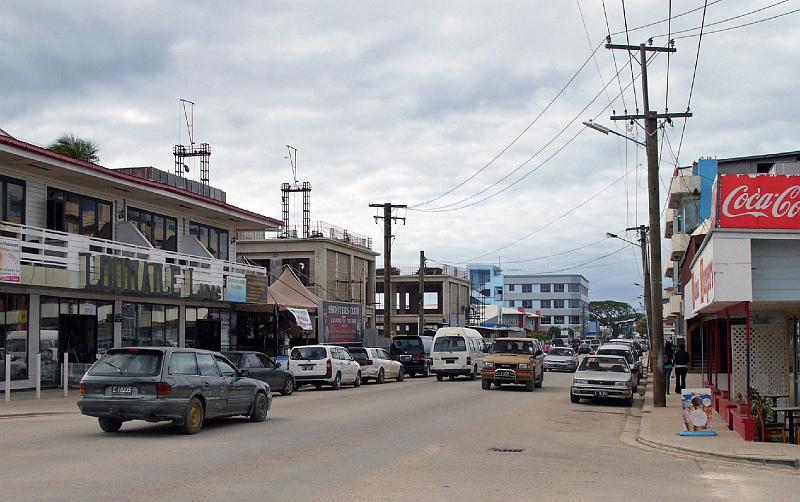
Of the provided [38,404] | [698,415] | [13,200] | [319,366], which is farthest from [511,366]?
[13,200]

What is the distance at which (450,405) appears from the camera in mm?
23719

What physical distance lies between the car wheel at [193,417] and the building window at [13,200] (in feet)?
43.6

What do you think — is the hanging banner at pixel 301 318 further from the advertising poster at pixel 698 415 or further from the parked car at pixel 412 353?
the advertising poster at pixel 698 415

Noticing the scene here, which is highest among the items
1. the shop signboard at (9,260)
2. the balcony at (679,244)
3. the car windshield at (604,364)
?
the balcony at (679,244)

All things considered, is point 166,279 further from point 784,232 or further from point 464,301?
point 464,301

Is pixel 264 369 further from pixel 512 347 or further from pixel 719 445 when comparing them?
pixel 719 445

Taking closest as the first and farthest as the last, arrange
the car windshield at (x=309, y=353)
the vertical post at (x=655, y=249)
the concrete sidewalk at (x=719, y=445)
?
the concrete sidewalk at (x=719, y=445)
the vertical post at (x=655, y=249)
the car windshield at (x=309, y=353)

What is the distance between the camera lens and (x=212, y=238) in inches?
1528

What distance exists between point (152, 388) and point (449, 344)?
2272 centimetres

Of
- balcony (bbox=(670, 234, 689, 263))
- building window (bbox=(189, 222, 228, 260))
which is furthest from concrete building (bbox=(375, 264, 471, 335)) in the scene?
building window (bbox=(189, 222, 228, 260))

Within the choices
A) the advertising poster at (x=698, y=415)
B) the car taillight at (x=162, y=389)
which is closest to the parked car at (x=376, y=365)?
the advertising poster at (x=698, y=415)

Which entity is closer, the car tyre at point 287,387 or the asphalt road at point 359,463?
the asphalt road at point 359,463

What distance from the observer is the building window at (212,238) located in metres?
37.4

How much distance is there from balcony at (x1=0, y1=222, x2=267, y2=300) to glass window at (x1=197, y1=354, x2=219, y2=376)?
9.95 meters
